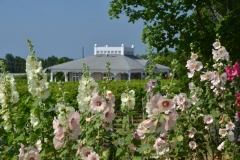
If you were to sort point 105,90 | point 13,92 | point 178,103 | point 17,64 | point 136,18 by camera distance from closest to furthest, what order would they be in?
point 105,90
point 13,92
point 178,103
point 136,18
point 17,64

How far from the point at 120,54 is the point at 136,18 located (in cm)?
3765

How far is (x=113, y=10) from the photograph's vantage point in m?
8.82

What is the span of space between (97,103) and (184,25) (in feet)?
19.7

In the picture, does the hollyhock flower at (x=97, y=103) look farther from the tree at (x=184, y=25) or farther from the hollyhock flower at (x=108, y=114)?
the tree at (x=184, y=25)

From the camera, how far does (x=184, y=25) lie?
8.05m

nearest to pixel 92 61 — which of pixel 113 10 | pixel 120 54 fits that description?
pixel 120 54

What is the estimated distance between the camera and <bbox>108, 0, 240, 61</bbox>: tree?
7.23 m

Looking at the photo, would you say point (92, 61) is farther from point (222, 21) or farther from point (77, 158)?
point (77, 158)

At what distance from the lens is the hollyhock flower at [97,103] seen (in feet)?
7.70

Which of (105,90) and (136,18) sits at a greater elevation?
(136,18)

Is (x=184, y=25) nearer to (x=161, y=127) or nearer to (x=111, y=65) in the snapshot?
(x=161, y=127)

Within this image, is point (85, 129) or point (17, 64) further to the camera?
point (17, 64)

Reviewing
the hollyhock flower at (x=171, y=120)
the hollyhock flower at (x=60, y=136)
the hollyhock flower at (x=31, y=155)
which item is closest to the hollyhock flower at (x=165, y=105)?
the hollyhock flower at (x=171, y=120)

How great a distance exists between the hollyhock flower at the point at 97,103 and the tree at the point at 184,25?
5152mm
